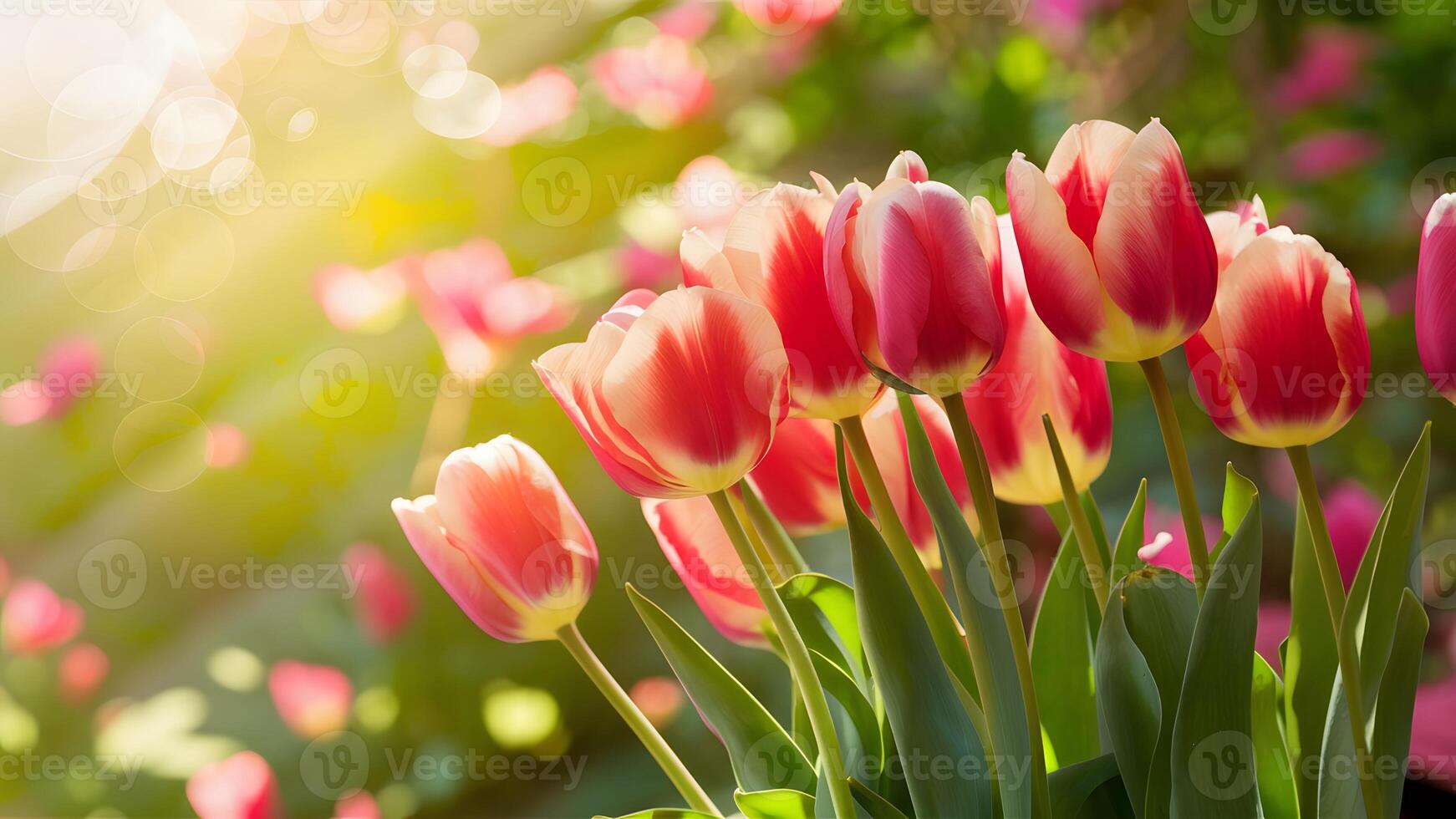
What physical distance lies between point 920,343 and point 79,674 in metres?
0.93

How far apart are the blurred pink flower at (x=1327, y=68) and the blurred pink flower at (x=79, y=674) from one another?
116cm

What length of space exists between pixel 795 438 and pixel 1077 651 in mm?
106

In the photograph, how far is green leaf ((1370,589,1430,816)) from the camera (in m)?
0.27

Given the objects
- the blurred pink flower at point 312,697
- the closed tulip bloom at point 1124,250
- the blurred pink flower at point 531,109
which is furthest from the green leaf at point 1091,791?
the blurred pink flower at point 531,109

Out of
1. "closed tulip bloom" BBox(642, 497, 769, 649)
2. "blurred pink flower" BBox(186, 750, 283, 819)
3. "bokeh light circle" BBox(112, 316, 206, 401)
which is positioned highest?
"closed tulip bloom" BBox(642, 497, 769, 649)

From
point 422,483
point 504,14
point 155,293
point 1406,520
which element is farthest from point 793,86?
point 1406,520

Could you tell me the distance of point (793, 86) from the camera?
3.60ft

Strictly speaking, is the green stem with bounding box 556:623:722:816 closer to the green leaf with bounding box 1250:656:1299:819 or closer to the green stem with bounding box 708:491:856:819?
the green stem with bounding box 708:491:856:819

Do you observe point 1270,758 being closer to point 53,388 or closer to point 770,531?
point 770,531

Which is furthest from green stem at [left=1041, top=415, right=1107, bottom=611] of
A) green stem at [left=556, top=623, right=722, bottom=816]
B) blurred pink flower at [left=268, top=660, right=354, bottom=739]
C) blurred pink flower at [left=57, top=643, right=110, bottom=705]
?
blurred pink flower at [left=57, top=643, right=110, bottom=705]

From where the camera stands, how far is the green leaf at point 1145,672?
257mm

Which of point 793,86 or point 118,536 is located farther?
point 793,86

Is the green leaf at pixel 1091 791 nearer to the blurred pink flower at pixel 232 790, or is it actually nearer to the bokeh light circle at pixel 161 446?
the blurred pink flower at pixel 232 790

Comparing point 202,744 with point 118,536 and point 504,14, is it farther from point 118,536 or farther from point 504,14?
point 504,14
